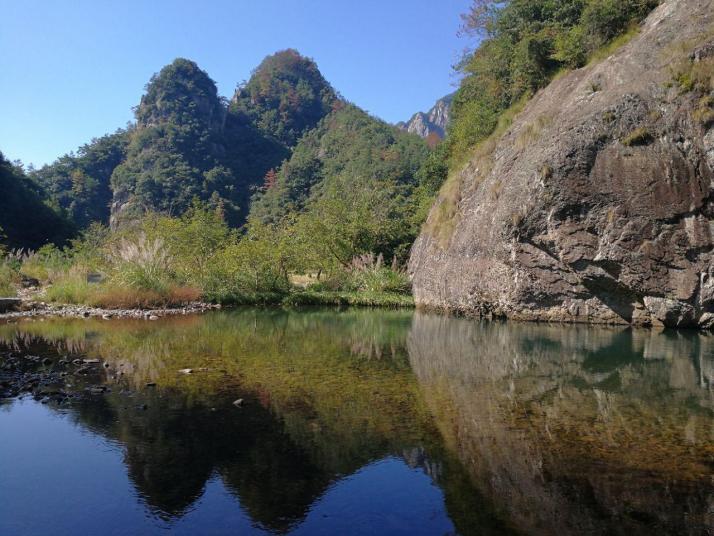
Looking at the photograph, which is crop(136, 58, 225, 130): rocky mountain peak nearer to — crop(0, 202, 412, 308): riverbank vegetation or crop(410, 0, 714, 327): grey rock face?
crop(0, 202, 412, 308): riverbank vegetation

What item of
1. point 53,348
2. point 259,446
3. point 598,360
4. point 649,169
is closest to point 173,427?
point 259,446

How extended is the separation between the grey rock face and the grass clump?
32 millimetres

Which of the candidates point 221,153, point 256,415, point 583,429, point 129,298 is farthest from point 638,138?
point 221,153

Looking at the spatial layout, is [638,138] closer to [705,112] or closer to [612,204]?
[705,112]

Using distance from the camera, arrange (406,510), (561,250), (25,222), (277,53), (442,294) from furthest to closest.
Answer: (277,53) < (25,222) < (442,294) < (561,250) < (406,510)

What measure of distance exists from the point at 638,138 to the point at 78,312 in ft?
52.5

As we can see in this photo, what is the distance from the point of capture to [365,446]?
16.0 feet

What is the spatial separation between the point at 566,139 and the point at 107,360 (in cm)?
1209

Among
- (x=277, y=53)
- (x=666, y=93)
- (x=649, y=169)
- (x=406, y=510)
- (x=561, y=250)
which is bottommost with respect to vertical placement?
(x=406, y=510)

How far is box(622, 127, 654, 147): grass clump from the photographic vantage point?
12.9 m

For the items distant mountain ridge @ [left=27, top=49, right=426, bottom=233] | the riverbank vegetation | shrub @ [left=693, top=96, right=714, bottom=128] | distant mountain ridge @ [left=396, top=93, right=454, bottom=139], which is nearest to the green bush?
shrub @ [left=693, top=96, right=714, bottom=128]

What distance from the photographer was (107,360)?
863 cm

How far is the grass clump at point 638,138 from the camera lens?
1294 centimetres

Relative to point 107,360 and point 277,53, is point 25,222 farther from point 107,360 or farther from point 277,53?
point 277,53
